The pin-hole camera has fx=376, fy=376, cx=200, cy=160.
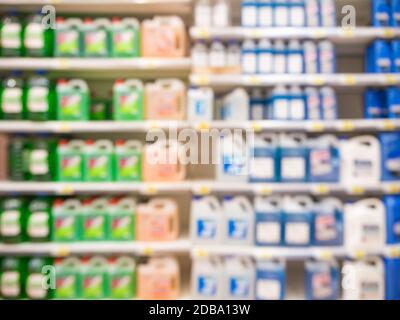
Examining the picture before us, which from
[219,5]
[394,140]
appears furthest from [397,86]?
[219,5]

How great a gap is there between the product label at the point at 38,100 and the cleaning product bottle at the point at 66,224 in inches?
30.4

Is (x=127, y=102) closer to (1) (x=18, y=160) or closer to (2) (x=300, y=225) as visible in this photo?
(1) (x=18, y=160)

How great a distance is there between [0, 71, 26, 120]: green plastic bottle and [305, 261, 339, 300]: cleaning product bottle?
2546 millimetres

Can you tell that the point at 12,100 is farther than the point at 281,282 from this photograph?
Yes

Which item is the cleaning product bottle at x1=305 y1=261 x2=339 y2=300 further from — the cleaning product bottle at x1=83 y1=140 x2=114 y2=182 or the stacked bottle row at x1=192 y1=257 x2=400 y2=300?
the cleaning product bottle at x1=83 y1=140 x2=114 y2=182

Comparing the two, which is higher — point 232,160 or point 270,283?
point 232,160

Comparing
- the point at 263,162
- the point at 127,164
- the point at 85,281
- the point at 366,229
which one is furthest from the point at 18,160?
the point at 366,229

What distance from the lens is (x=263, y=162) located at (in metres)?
2.90

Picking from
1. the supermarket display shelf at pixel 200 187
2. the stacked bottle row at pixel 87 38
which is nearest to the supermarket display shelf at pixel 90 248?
the supermarket display shelf at pixel 200 187

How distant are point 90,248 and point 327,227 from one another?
1832 mm

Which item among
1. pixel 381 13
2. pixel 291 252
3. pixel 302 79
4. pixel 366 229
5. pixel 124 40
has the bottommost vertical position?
pixel 291 252

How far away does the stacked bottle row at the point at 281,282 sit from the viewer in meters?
2.82

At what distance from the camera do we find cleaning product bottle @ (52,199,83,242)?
9.61ft

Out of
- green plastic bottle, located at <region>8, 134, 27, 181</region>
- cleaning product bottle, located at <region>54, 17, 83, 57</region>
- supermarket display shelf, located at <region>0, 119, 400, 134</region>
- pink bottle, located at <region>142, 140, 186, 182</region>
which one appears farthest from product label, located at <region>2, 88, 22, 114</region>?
pink bottle, located at <region>142, 140, 186, 182</region>
